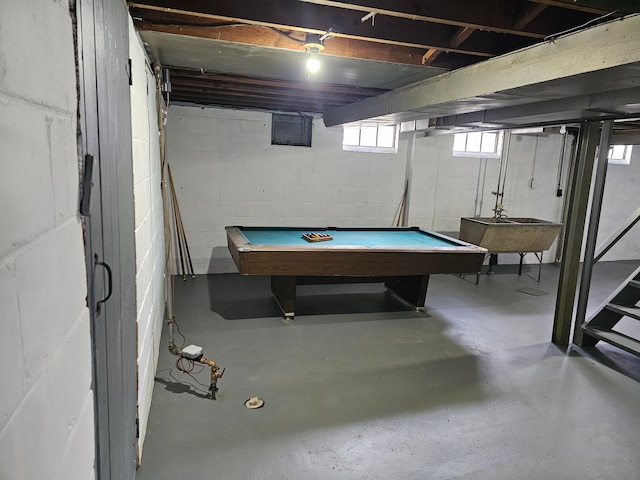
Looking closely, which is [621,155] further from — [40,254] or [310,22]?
[40,254]

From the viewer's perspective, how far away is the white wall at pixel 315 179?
17.6 ft

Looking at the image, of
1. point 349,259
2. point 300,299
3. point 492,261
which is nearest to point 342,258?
point 349,259

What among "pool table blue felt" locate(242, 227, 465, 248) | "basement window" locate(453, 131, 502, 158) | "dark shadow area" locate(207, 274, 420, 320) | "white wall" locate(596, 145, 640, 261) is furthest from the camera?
"white wall" locate(596, 145, 640, 261)

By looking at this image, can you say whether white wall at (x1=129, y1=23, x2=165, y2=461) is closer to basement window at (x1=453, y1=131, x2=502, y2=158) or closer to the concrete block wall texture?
the concrete block wall texture

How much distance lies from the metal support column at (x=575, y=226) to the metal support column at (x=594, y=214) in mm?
61

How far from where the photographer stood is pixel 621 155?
24.6 ft

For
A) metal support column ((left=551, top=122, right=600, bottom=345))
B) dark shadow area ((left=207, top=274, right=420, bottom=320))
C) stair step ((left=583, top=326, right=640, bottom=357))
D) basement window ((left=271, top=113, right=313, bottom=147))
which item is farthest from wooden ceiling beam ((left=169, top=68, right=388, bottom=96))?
stair step ((left=583, top=326, right=640, bottom=357))

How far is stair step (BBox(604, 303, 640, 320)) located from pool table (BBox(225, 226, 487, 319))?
46.5 inches

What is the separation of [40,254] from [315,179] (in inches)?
205

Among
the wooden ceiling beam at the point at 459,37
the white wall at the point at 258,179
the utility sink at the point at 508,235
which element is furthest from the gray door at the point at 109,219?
the utility sink at the point at 508,235

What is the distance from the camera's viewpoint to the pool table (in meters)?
3.54

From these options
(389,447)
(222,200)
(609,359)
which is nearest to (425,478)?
(389,447)

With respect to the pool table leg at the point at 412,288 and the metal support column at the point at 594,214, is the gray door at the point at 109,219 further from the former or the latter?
the metal support column at the point at 594,214

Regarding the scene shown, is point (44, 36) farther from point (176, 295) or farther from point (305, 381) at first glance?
point (176, 295)
